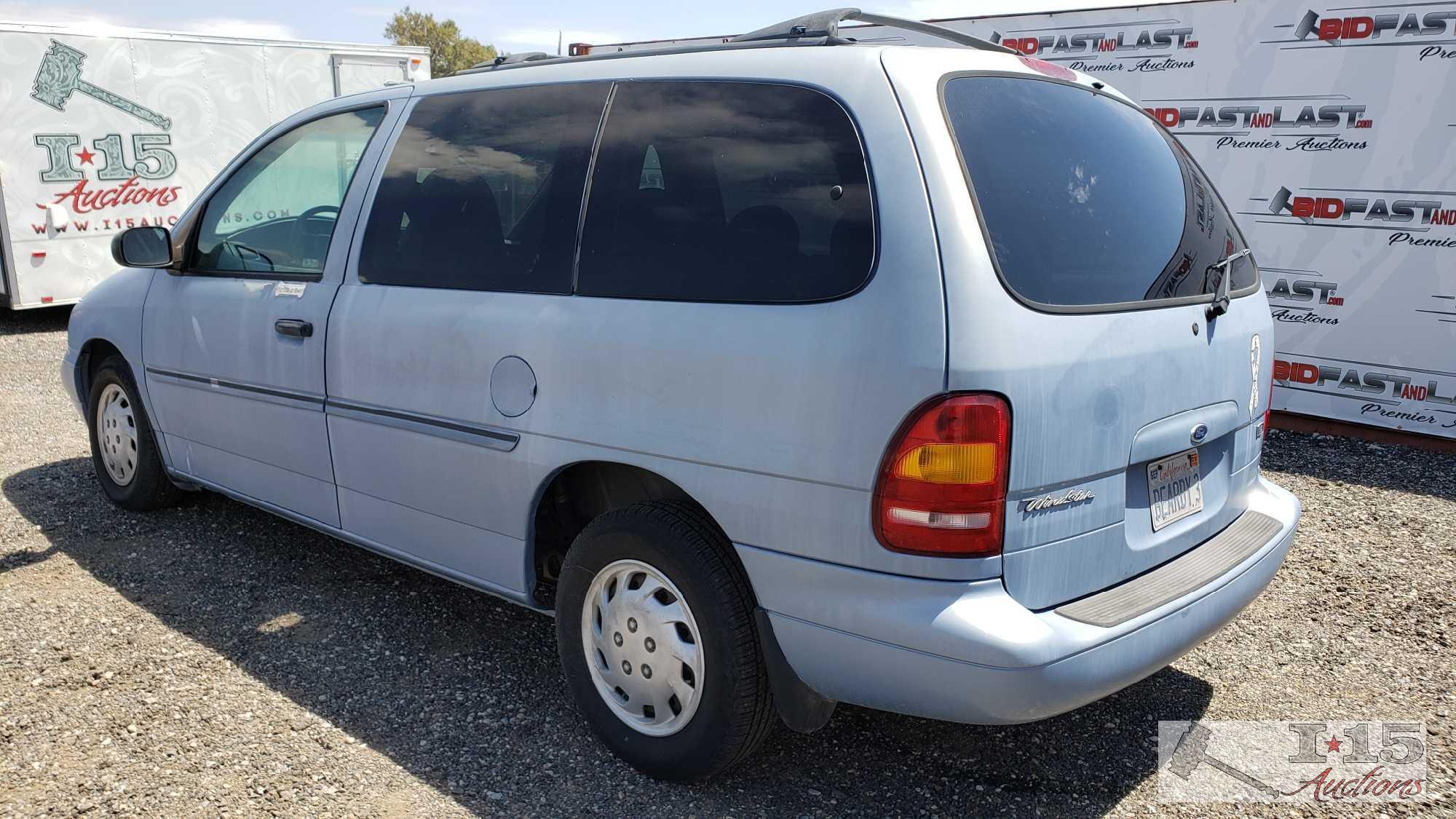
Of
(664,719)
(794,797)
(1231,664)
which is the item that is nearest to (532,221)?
(664,719)

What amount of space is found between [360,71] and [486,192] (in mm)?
10271

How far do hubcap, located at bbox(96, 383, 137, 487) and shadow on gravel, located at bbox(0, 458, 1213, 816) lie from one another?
464 mm

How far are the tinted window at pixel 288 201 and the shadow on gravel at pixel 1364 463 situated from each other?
212 inches

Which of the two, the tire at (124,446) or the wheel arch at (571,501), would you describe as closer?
the wheel arch at (571,501)

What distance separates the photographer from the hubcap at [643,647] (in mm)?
2822

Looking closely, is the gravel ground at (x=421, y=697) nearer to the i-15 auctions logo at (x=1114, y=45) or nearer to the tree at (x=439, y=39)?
the i-15 auctions logo at (x=1114, y=45)

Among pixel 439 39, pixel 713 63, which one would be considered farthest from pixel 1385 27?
pixel 439 39

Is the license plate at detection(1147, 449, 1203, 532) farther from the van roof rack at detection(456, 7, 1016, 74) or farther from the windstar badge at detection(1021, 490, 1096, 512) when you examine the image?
the van roof rack at detection(456, 7, 1016, 74)

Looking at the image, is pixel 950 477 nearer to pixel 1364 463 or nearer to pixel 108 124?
pixel 1364 463

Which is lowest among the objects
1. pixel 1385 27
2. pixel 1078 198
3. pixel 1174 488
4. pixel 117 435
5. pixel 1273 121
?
pixel 117 435

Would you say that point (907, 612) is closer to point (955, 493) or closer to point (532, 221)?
point (955, 493)

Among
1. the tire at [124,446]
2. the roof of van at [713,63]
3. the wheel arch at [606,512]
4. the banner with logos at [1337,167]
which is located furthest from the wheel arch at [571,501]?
the banner with logos at [1337,167]

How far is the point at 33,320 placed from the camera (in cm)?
1149

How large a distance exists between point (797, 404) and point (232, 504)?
3.90 m
